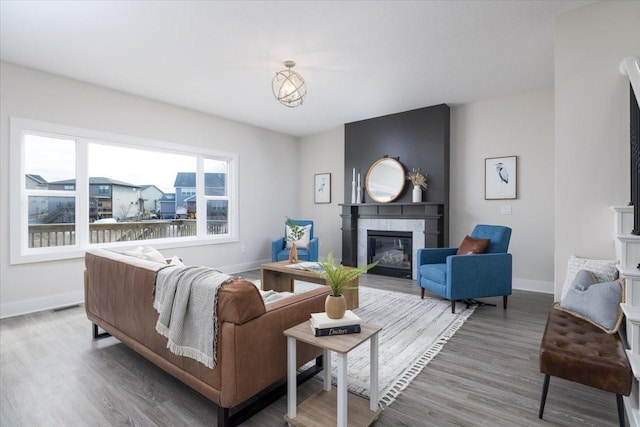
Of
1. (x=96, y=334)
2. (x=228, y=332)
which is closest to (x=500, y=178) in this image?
(x=228, y=332)

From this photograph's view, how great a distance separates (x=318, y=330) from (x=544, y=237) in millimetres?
4043

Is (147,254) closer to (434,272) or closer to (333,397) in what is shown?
(333,397)

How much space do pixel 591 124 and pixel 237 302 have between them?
2922 millimetres

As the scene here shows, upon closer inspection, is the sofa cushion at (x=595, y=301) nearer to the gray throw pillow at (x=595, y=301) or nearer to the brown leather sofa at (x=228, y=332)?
the gray throw pillow at (x=595, y=301)

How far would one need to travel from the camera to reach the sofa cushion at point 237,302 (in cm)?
153

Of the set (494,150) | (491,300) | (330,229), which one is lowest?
(491,300)

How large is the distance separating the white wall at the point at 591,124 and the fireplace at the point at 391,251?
2.58m

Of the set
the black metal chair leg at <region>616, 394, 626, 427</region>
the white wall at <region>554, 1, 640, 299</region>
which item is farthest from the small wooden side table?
the white wall at <region>554, 1, 640, 299</region>

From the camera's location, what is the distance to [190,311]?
5.59ft

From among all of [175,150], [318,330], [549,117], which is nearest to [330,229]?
[175,150]

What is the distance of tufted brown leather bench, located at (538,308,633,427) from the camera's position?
4.89 feet

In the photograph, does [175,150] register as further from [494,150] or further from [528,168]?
[528,168]

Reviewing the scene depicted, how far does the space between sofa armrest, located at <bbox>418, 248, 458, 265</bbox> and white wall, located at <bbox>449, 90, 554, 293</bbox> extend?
3.28 feet

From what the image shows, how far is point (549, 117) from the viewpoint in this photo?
4.15 meters
